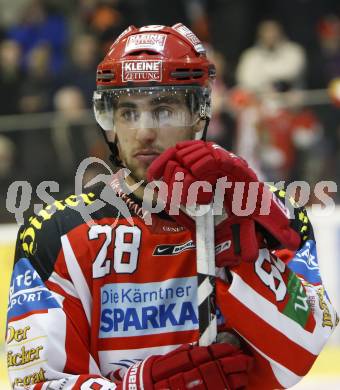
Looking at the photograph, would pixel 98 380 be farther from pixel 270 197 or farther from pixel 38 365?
pixel 270 197

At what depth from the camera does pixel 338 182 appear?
670cm

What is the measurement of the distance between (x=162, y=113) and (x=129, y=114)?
87mm

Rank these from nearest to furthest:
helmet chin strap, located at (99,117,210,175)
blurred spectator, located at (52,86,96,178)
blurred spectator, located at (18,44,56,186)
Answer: helmet chin strap, located at (99,117,210,175), blurred spectator, located at (52,86,96,178), blurred spectator, located at (18,44,56,186)

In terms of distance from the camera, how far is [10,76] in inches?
346

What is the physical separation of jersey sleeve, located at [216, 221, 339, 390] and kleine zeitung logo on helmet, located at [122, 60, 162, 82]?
1.76ft

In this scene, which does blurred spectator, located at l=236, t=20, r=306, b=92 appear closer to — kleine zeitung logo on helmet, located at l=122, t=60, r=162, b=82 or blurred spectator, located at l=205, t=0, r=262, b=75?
blurred spectator, located at l=205, t=0, r=262, b=75

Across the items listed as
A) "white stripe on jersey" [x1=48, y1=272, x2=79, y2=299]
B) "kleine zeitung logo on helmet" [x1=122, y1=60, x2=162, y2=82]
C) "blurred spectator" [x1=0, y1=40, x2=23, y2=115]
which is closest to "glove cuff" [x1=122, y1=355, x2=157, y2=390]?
"white stripe on jersey" [x1=48, y1=272, x2=79, y2=299]

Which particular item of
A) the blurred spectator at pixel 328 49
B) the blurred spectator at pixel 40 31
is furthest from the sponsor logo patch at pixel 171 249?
the blurred spectator at pixel 40 31

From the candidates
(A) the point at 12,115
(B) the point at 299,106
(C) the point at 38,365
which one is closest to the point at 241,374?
(C) the point at 38,365

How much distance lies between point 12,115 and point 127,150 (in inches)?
236

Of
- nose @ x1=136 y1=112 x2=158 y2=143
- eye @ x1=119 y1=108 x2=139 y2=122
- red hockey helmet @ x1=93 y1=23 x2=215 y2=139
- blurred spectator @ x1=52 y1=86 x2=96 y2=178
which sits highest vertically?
red hockey helmet @ x1=93 y1=23 x2=215 y2=139

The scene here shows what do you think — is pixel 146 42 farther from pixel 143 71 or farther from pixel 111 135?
pixel 111 135

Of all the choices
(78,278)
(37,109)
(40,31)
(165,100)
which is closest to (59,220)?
(78,278)

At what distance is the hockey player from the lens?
2.31 meters
